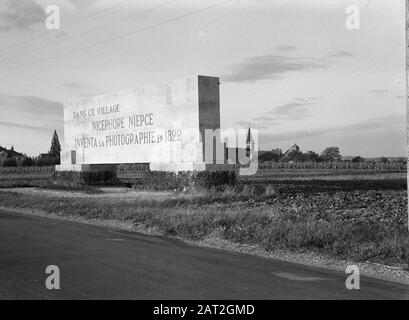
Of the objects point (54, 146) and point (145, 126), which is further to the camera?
point (54, 146)

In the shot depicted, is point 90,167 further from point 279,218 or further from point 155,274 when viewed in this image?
point 155,274

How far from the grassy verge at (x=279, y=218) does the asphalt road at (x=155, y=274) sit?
4.52 feet

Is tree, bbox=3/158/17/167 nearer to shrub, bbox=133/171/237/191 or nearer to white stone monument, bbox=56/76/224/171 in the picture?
white stone monument, bbox=56/76/224/171

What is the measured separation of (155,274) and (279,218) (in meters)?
6.18

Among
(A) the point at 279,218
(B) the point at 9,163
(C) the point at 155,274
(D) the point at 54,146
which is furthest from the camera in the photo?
(D) the point at 54,146

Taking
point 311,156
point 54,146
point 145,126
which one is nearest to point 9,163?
point 54,146

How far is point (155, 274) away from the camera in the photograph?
8.29 meters

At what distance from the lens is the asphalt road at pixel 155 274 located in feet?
23.4

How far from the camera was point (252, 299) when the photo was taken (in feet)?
22.4

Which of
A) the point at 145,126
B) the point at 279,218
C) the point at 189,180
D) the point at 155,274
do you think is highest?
the point at 145,126

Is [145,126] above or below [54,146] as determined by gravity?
below

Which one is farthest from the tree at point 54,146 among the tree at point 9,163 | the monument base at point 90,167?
the monument base at point 90,167
